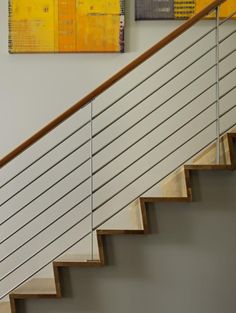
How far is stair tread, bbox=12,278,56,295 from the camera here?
3.05 meters

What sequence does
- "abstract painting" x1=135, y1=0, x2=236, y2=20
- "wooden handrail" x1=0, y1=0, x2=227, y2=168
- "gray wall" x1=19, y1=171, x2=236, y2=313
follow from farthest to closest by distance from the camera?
"abstract painting" x1=135, y1=0, x2=236, y2=20, "gray wall" x1=19, y1=171, x2=236, y2=313, "wooden handrail" x1=0, y1=0, x2=227, y2=168

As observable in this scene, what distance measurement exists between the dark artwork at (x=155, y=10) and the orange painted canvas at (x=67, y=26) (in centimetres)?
16

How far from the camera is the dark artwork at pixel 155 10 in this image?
13.1ft

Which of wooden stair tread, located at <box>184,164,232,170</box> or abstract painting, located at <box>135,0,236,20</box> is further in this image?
abstract painting, located at <box>135,0,236,20</box>

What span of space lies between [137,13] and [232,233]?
2099 millimetres

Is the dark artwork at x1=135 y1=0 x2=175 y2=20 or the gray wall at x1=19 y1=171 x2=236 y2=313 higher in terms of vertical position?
the dark artwork at x1=135 y1=0 x2=175 y2=20

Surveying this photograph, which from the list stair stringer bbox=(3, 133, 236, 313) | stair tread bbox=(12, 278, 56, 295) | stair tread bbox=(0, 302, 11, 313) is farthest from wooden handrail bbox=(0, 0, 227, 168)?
stair tread bbox=(0, 302, 11, 313)

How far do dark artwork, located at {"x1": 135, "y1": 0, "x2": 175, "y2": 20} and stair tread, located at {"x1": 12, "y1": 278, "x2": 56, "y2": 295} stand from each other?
2.32 meters

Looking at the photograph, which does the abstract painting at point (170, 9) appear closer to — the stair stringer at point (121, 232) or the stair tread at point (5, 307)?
the stair stringer at point (121, 232)

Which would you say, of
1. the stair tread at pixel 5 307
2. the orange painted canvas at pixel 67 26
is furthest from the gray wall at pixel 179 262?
the orange painted canvas at pixel 67 26

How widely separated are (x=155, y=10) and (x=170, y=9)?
5.1 inches

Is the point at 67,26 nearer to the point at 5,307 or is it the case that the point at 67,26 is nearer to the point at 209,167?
the point at 209,167

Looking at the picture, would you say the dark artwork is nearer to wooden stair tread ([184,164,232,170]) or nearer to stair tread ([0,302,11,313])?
wooden stair tread ([184,164,232,170])

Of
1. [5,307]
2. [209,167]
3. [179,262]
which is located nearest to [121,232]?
[179,262]
